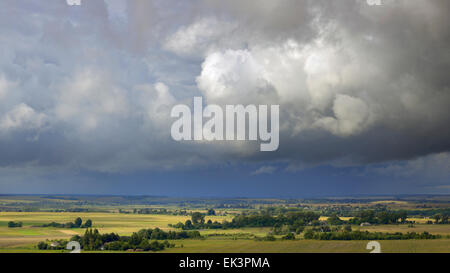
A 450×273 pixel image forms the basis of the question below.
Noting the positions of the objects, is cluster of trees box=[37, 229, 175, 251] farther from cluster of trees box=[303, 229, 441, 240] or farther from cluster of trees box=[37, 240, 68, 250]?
cluster of trees box=[303, 229, 441, 240]

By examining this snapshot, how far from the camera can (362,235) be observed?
3848 inches

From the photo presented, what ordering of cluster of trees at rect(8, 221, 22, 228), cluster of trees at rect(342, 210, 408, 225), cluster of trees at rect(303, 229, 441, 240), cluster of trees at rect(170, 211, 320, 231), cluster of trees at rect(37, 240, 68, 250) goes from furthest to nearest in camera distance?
cluster of trees at rect(342, 210, 408, 225) → cluster of trees at rect(170, 211, 320, 231) → cluster of trees at rect(8, 221, 22, 228) → cluster of trees at rect(303, 229, 441, 240) → cluster of trees at rect(37, 240, 68, 250)

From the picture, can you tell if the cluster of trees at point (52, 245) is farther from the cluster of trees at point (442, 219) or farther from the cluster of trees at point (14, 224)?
the cluster of trees at point (442, 219)

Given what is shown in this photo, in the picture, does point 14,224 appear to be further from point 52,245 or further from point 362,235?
point 362,235

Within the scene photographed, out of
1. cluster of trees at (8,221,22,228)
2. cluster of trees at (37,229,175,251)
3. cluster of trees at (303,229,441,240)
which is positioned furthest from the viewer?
cluster of trees at (8,221,22,228)

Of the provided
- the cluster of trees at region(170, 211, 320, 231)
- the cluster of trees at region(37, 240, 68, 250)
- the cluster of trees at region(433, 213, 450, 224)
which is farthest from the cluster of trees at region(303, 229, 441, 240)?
the cluster of trees at region(37, 240, 68, 250)

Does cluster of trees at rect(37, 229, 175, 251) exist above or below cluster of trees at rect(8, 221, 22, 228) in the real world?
above

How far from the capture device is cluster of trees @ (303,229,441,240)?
93.5 meters

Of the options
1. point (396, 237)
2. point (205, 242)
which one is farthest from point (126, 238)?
point (396, 237)

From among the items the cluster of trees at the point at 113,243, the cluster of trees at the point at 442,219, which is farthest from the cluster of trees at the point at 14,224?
the cluster of trees at the point at 442,219
